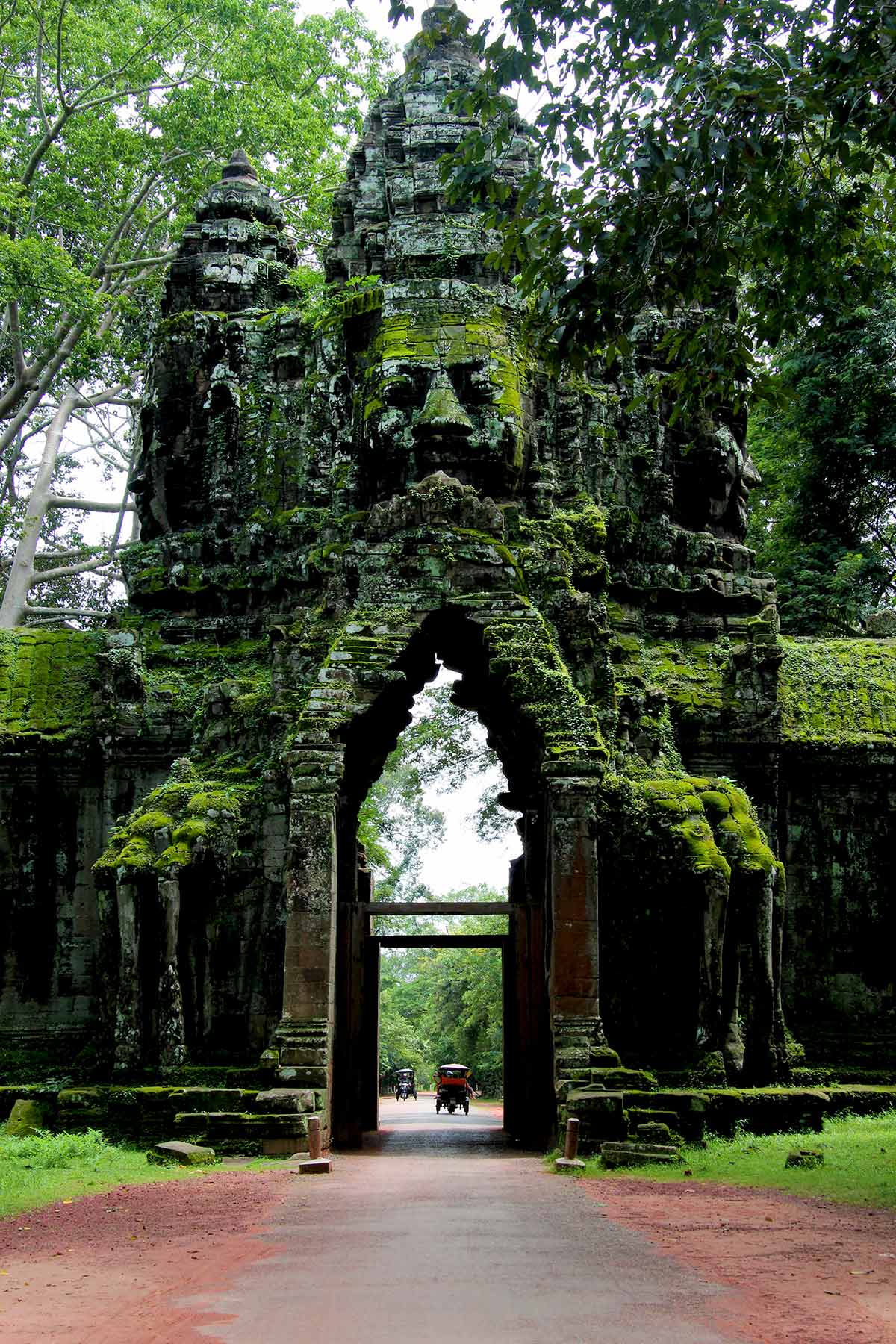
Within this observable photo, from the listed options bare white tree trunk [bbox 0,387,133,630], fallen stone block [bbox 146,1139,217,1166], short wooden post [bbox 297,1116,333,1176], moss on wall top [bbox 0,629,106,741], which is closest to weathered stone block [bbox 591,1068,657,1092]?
short wooden post [bbox 297,1116,333,1176]

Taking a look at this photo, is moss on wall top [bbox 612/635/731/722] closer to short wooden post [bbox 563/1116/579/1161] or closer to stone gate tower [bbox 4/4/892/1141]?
stone gate tower [bbox 4/4/892/1141]

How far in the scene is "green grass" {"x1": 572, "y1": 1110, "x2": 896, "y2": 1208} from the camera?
36.9 ft

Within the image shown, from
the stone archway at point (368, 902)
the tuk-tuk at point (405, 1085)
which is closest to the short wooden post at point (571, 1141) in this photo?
the stone archway at point (368, 902)

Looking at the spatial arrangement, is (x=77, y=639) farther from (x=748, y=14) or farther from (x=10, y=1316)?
(x=10, y=1316)

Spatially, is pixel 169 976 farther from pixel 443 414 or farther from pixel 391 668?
pixel 443 414

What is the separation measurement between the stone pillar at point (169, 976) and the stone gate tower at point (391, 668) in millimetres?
41

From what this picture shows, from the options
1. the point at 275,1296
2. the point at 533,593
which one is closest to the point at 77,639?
the point at 533,593

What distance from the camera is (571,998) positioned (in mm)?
15383

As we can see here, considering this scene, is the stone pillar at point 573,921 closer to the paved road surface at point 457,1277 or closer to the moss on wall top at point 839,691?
the paved road surface at point 457,1277

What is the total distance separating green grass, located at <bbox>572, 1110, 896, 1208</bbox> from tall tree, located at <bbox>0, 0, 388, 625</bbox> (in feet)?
58.9

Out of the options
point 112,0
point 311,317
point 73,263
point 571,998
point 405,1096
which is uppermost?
point 112,0

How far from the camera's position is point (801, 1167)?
496 inches

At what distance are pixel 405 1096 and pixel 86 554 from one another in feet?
69.4

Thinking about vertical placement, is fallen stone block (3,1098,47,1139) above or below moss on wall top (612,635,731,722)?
below
